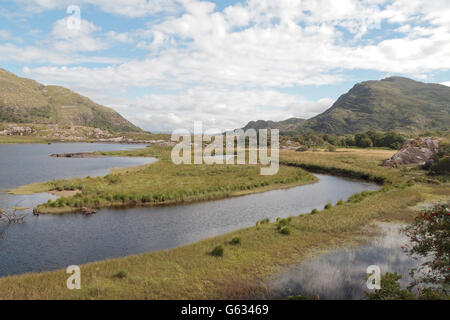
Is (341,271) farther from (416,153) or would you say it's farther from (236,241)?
(416,153)

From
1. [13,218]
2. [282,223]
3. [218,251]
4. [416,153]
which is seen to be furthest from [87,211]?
[416,153]

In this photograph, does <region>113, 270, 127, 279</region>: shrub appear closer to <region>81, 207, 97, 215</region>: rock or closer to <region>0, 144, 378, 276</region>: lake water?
<region>0, 144, 378, 276</region>: lake water

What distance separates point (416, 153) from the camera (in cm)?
9750

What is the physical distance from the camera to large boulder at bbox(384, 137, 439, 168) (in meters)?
95.8

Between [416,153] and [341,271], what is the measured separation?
95020mm

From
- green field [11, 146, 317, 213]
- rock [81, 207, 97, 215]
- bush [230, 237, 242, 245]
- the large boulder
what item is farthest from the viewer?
the large boulder

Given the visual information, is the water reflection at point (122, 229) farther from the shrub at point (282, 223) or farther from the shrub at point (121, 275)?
the shrub at point (121, 275)

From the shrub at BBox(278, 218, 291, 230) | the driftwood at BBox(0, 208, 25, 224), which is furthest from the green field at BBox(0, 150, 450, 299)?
the driftwood at BBox(0, 208, 25, 224)

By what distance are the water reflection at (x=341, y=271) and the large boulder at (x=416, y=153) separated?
77542 mm

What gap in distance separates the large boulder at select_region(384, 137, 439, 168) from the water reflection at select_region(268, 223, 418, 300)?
7754 centimetres

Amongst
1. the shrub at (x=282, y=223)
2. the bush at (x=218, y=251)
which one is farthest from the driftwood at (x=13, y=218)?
the shrub at (x=282, y=223)
